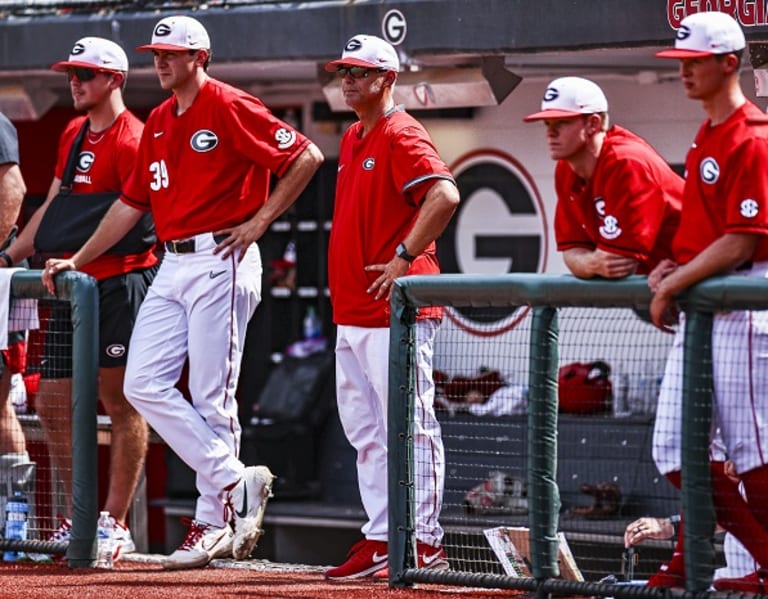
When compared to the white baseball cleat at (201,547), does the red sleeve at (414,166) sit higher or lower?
higher

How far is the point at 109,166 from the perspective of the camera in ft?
23.0

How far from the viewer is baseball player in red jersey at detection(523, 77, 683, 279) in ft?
17.1

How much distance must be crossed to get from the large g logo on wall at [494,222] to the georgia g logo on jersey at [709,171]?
16.4 ft

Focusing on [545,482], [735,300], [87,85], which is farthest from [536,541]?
[87,85]

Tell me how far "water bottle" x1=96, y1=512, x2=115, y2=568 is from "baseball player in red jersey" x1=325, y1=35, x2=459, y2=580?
2.89 ft

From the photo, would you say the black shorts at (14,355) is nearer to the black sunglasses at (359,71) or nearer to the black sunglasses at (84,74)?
the black sunglasses at (84,74)

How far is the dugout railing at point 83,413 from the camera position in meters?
6.42

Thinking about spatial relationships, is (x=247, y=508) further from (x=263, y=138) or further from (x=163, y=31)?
(x=163, y=31)

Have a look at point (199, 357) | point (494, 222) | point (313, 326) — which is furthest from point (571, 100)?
point (313, 326)

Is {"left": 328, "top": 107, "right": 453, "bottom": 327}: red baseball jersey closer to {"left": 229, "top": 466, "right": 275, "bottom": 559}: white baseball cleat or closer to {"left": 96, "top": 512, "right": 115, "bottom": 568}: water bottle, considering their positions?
{"left": 229, "top": 466, "right": 275, "bottom": 559}: white baseball cleat

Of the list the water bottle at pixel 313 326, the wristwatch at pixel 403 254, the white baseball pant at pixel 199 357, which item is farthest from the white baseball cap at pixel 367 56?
the water bottle at pixel 313 326

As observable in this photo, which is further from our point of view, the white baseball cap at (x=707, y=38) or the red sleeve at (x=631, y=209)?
the red sleeve at (x=631, y=209)

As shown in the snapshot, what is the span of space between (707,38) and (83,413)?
2694 mm

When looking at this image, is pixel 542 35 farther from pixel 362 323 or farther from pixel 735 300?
pixel 735 300
